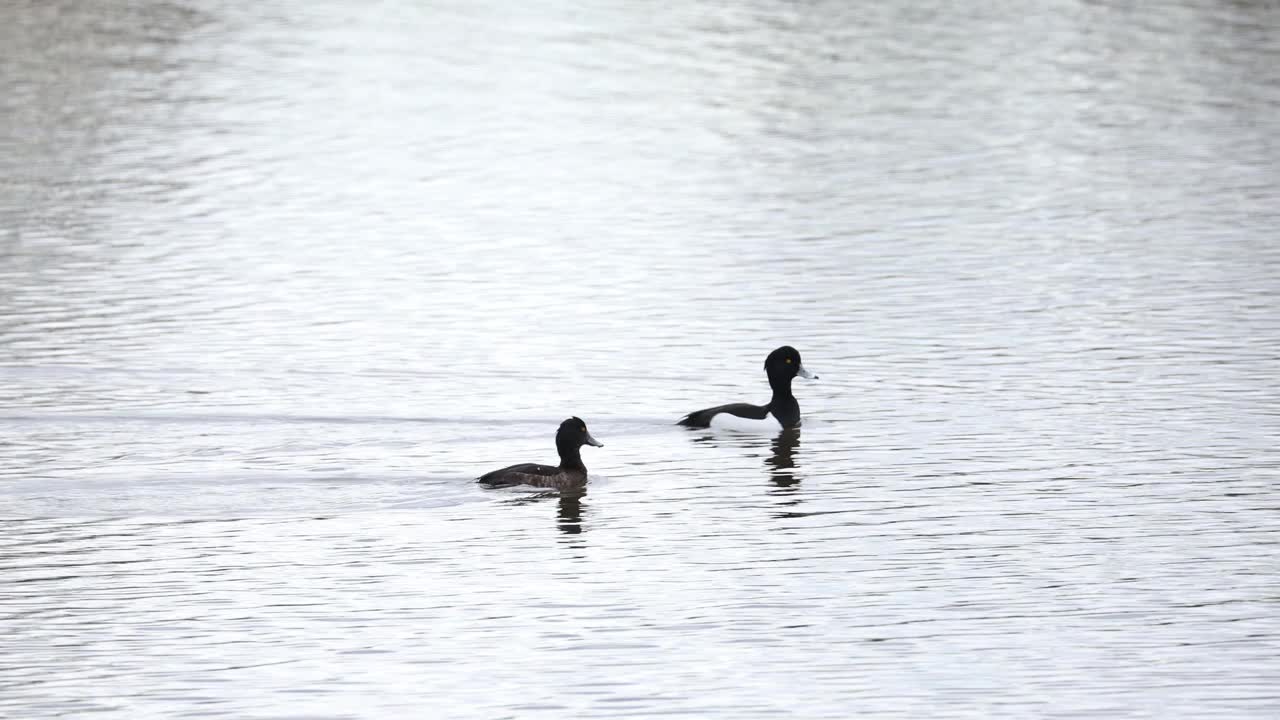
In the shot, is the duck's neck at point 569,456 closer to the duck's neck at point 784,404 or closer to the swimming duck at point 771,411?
the swimming duck at point 771,411

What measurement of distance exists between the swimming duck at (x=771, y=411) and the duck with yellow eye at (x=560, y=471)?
8.62 feet

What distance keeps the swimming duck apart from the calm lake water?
29 centimetres

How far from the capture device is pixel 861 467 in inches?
838

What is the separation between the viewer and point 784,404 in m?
23.5

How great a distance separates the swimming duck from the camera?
75.3 feet

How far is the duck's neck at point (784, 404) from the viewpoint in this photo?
2336 cm

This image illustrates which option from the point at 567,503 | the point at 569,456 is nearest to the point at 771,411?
the point at 569,456

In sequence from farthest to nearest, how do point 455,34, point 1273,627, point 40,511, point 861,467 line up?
point 455,34, point 861,467, point 40,511, point 1273,627

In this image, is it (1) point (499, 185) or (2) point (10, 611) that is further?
(1) point (499, 185)

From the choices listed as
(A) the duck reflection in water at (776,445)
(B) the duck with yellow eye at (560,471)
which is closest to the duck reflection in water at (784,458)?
(A) the duck reflection in water at (776,445)

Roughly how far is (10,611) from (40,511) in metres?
3.18

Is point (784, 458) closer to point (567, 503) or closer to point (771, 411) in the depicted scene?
point (771, 411)

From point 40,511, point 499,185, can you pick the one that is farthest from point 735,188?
point 40,511

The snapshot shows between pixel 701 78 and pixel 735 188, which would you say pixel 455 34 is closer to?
pixel 701 78
